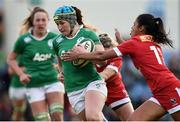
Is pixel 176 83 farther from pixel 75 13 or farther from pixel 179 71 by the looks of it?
pixel 179 71

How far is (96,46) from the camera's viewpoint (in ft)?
32.0

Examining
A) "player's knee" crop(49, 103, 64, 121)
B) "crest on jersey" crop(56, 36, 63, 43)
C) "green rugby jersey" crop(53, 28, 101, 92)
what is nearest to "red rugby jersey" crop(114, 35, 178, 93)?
"green rugby jersey" crop(53, 28, 101, 92)

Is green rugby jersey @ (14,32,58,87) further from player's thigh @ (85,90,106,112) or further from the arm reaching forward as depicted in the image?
the arm reaching forward

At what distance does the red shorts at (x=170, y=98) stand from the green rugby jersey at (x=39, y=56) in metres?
3.38

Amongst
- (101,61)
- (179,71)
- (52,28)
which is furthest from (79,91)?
(52,28)

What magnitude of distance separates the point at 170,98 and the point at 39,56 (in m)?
3.64

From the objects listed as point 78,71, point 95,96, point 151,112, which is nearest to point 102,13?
point 78,71

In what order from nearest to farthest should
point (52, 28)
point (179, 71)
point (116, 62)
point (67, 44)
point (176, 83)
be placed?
point (176, 83) < point (67, 44) < point (116, 62) < point (179, 71) < point (52, 28)

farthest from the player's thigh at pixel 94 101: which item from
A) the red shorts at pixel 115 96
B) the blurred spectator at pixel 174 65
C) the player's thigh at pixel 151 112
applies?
the blurred spectator at pixel 174 65

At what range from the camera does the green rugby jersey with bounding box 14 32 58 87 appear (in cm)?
1230

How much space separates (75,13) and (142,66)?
1.32 meters

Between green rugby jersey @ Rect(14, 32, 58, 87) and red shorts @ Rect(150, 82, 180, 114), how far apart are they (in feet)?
11.1

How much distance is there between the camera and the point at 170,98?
9.25 metres

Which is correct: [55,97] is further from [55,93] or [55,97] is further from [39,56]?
[39,56]
